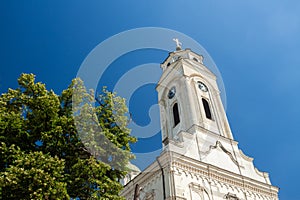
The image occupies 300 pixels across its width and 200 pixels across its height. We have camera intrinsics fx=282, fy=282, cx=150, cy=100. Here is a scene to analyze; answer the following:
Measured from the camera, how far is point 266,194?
26.9 m

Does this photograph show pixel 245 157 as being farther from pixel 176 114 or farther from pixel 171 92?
pixel 171 92

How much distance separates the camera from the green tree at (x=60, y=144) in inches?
391

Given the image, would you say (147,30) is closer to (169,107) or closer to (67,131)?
(67,131)

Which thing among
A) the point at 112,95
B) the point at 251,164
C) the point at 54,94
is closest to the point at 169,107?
the point at 251,164

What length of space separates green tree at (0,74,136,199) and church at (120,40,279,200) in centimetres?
733

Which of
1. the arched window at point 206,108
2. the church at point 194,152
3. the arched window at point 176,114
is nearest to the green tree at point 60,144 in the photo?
the church at point 194,152

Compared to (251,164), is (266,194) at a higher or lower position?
lower

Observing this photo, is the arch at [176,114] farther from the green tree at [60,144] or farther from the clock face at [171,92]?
the green tree at [60,144]

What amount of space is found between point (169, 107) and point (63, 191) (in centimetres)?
2404

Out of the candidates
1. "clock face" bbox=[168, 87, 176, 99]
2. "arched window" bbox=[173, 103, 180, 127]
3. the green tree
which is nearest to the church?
"arched window" bbox=[173, 103, 180, 127]

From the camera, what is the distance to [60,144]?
12047 mm

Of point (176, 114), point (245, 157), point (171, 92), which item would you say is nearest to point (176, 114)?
point (176, 114)

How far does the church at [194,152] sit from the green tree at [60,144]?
7.33m

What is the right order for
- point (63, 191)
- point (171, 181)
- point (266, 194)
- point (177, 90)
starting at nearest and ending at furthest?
point (63, 191) → point (171, 181) → point (266, 194) → point (177, 90)
